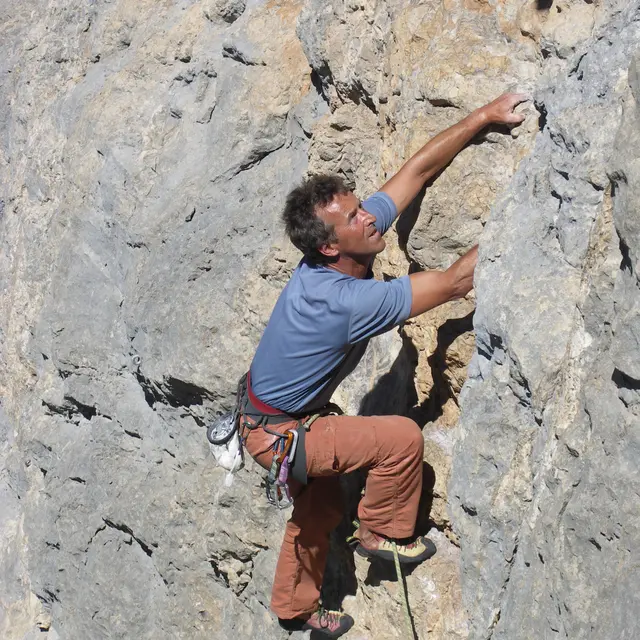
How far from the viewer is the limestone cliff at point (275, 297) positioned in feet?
10.9

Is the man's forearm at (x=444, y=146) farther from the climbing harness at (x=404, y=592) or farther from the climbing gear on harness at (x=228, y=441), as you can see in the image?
the climbing harness at (x=404, y=592)

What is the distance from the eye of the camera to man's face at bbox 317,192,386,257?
13.4 ft

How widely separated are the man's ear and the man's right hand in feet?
3.07

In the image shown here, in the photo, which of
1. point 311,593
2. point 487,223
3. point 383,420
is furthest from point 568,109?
point 311,593

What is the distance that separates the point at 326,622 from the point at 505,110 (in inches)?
116

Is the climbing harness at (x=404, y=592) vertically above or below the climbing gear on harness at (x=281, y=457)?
below

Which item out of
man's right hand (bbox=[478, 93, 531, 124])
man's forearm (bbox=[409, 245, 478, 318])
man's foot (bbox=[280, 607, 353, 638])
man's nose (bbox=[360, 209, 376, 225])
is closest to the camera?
man's forearm (bbox=[409, 245, 478, 318])

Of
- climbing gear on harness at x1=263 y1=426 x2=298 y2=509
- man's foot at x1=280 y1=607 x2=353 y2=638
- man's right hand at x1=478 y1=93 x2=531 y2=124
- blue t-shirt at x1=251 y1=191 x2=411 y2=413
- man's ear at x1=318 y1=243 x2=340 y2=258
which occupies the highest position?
man's right hand at x1=478 y1=93 x2=531 y2=124

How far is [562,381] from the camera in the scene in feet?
11.2

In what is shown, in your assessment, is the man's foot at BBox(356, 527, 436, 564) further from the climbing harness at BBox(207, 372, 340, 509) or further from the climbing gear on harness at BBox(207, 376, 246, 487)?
the climbing gear on harness at BBox(207, 376, 246, 487)

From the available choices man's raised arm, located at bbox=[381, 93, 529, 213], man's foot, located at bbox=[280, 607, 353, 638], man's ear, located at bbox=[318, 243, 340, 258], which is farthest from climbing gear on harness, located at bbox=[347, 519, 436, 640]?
man's raised arm, located at bbox=[381, 93, 529, 213]

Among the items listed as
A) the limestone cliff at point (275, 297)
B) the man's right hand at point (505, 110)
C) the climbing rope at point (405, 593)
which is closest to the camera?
the limestone cliff at point (275, 297)

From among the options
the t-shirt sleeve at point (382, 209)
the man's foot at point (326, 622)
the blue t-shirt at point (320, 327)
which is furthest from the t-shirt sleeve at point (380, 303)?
the man's foot at point (326, 622)

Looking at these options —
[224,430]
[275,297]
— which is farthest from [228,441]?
[275,297]
